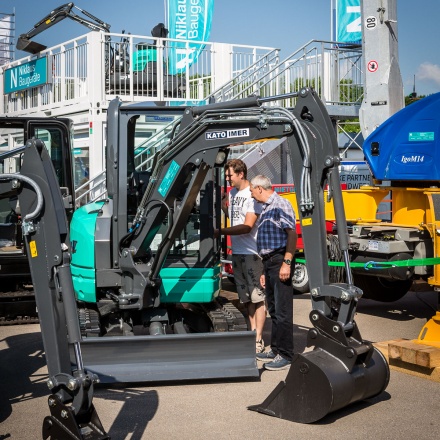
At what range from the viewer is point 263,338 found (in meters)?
9.76

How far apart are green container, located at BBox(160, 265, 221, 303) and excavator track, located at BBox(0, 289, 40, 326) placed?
10.2 feet

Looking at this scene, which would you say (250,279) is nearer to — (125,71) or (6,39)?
(125,71)

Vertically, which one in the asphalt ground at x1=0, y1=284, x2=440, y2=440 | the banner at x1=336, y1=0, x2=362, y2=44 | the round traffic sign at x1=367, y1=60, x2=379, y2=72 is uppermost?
the banner at x1=336, y1=0, x2=362, y2=44

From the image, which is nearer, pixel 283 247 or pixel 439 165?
pixel 283 247

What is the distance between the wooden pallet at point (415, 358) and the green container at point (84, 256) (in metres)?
3.22

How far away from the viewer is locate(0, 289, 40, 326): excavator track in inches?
423

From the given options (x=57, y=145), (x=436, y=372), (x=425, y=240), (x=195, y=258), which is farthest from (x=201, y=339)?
(x=57, y=145)

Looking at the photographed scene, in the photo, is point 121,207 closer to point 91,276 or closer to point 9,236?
point 91,276

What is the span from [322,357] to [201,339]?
1.70m

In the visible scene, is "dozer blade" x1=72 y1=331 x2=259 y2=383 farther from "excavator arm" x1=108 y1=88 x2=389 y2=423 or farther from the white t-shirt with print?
the white t-shirt with print

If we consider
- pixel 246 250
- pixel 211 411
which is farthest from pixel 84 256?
pixel 211 411

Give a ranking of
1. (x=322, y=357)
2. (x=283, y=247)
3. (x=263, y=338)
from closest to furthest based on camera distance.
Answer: (x=322, y=357) < (x=283, y=247) < (x=263, y=338)

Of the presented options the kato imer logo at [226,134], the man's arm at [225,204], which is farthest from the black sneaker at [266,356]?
the kato imer logo at [226,134]

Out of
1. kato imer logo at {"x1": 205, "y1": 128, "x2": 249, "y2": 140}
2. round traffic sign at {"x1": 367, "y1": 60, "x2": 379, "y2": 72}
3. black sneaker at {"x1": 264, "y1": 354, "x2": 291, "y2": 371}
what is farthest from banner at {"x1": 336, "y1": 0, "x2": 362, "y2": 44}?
black sneaker at {"x1": 264, "y1": 354, "x2": 291, "y2": 371}
